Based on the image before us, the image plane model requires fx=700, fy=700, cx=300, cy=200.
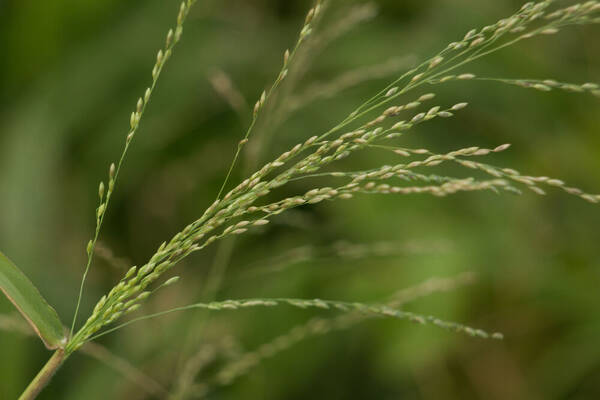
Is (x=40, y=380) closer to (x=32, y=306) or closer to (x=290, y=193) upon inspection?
(x=32, y=306)

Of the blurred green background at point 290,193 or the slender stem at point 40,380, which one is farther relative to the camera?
the blurred green background at point 290,193

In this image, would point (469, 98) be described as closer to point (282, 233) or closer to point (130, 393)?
point (282, 233)

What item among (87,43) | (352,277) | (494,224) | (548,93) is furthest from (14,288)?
(548,93)

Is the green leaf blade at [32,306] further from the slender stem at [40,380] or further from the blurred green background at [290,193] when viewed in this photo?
the blurred green background at [290,193]

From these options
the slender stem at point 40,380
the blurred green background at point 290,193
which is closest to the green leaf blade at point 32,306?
the slender stem at point 40,380

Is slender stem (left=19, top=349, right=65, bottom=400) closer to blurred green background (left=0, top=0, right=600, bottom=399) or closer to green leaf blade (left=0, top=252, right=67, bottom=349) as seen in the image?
green leaf blade (left=0, top=252, right=67, bottom=349)

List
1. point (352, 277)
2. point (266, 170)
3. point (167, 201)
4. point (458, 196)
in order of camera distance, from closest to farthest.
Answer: point (266, 170)
point (352, 277)
point (458, 196)
point (167, 201)
